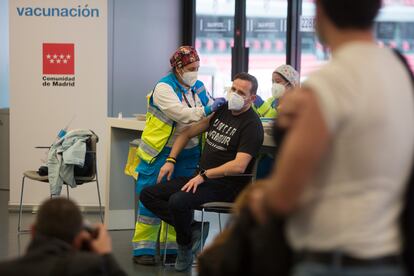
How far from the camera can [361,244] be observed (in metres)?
1.66

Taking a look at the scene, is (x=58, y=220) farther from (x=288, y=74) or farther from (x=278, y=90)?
(x=288, y=74)

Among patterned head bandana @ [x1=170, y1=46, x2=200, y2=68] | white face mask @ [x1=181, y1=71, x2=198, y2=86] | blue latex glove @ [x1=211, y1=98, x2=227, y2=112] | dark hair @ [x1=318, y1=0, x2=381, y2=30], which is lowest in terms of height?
blue latex glove @ [x1=211, y1=98, x2=227, y2=112]

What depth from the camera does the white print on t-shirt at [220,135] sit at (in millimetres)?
4492

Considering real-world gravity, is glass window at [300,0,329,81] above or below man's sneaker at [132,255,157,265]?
above

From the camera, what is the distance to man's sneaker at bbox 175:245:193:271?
4.74m

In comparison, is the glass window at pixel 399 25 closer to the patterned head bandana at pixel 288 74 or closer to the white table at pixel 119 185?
the patterned head bandana at pixel 288 74

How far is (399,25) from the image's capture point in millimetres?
6891

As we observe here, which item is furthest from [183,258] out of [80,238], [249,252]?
[249,252]

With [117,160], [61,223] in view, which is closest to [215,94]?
[117,160]

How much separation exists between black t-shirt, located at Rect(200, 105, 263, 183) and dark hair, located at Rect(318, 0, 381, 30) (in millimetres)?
2635

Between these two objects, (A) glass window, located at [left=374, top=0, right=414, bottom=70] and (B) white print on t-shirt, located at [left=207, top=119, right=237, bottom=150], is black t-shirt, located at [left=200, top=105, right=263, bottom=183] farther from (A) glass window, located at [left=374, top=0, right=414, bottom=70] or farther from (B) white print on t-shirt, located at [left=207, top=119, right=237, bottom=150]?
(A) glass window, located at [left=374, top=0, right=414, bottom=70]

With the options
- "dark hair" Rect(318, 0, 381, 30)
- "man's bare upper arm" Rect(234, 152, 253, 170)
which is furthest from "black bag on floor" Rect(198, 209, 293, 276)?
"man's bare upper arm" Rect(234, 152, 253, 170)

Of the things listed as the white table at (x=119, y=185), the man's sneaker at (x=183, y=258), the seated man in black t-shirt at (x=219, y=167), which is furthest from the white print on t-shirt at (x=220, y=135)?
the white table at (x=119, y=185)

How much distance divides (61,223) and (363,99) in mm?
987
